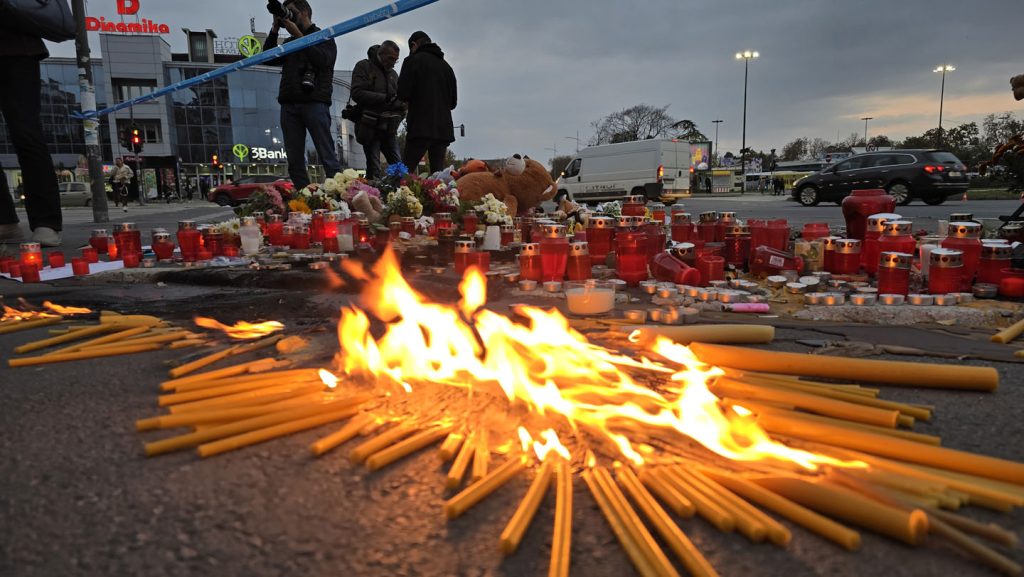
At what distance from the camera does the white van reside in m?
22.4

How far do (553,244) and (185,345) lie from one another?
2231 mm

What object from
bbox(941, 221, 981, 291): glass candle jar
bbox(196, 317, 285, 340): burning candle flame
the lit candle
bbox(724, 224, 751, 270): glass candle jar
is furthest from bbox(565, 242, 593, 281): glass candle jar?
the lit candle

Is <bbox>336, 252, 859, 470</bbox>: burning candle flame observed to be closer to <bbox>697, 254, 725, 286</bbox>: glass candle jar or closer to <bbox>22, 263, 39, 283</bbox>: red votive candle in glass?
<bbox>697, 254, 725, 286</bbox>: glass candle jar

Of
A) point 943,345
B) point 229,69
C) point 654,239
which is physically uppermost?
point 229,69

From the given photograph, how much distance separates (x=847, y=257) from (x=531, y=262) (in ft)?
6.59

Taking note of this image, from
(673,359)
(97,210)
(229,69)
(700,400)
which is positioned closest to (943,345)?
(673,359)

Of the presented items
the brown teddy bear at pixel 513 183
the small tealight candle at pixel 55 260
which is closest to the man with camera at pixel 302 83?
the brown teddy bear at pixel 513 183

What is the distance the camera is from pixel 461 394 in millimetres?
1917

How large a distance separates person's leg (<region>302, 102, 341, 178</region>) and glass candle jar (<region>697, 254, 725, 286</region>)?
18.0ft

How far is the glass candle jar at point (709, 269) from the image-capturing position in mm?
3930

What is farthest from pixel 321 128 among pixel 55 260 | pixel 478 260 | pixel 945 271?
pixel 945 271

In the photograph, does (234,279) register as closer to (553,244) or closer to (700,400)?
(553,244)

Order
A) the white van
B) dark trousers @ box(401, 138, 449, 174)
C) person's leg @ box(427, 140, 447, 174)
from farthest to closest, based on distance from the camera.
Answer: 1. the white van
2. person's leg @ box(427, 140, 447, 174)
3. dark trousers @ box(401, 138, 449, 174)

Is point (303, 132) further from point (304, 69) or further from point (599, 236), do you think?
point (599, 236)
